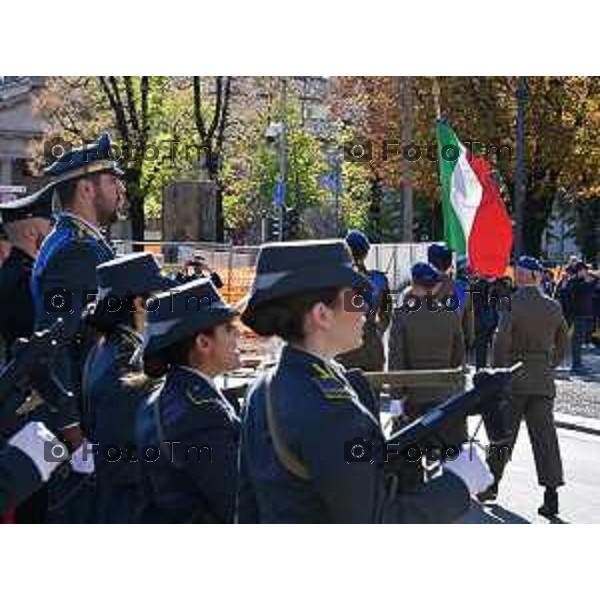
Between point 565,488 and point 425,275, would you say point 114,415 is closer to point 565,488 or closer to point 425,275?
point 425,275

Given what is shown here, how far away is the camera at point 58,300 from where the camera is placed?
509 cm

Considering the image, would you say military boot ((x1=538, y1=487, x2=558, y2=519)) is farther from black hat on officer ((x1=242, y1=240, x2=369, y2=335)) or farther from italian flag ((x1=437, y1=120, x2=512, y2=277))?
black hat on officer ((x1=242, y1=240, x2=369, y2=335))

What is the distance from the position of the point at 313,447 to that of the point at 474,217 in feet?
33.7

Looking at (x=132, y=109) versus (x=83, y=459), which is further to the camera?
(x=132, y=109)

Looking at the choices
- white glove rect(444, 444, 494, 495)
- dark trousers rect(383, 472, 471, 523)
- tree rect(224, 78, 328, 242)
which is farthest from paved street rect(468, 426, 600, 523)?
tree rect(224, 78, 328, 242)

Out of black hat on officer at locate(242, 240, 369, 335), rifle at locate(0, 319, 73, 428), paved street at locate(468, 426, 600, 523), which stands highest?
black hat on officer at locate(242, 240, 369, 335)

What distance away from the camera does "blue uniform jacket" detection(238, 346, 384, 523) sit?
284 centimetres

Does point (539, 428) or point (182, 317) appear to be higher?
point (182, 317)

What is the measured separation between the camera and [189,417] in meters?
3.53

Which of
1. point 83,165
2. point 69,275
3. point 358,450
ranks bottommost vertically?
point 358,450

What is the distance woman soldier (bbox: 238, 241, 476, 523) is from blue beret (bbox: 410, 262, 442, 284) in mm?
5628

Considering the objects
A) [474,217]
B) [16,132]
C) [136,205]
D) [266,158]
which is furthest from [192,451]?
[16,132]

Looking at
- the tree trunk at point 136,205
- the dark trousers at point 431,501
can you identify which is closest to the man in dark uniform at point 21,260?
the dark trousers at point 431,501

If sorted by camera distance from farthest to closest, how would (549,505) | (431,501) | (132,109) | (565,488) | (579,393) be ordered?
(132,109) < (579,393) < (565,488) < (549,505) < (431,501)
